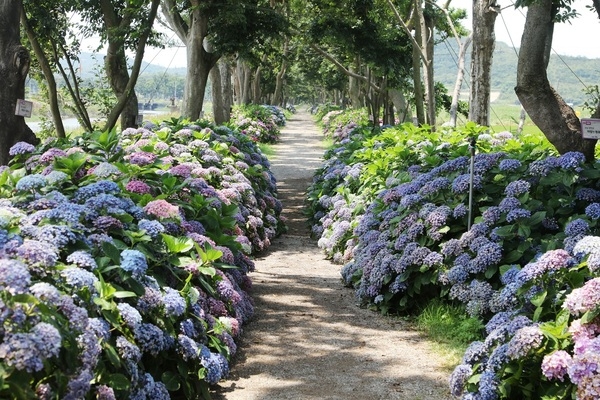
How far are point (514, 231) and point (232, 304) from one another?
2.25 m

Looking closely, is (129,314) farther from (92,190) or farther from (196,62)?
(196,62)

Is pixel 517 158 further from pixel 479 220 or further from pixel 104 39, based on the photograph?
pixel 104 39

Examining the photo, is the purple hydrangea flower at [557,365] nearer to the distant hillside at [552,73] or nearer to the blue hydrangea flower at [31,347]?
the blue hydrangea flower at [31,347]

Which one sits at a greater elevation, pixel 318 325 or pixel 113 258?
pixel 113 258

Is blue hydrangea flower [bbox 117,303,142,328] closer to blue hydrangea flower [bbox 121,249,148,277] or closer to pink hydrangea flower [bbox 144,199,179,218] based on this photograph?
blue hydrangea flower [bbox 121,249,148,277]

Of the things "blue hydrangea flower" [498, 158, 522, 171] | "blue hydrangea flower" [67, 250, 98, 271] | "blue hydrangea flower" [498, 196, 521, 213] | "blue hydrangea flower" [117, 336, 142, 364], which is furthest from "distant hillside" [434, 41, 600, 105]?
"blue hydrangea flower" [117, 336, 142, 364]

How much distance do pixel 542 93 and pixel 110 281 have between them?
417 cm

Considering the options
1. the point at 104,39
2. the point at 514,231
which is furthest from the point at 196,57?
the point at 514,231

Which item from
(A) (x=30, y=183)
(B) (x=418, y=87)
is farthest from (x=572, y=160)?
(B) (x=418, y=87)

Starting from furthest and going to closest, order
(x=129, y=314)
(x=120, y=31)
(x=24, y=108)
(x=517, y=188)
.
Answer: (x=120, y=31) → (x=24, y=108) → (x=517, y=188) → (x=129, y=314)

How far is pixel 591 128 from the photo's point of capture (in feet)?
18.7

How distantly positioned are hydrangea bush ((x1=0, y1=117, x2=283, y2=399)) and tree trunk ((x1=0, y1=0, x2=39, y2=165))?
162 cm

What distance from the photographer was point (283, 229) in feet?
39.2

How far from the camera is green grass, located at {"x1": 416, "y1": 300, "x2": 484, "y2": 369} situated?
551 centimetres
